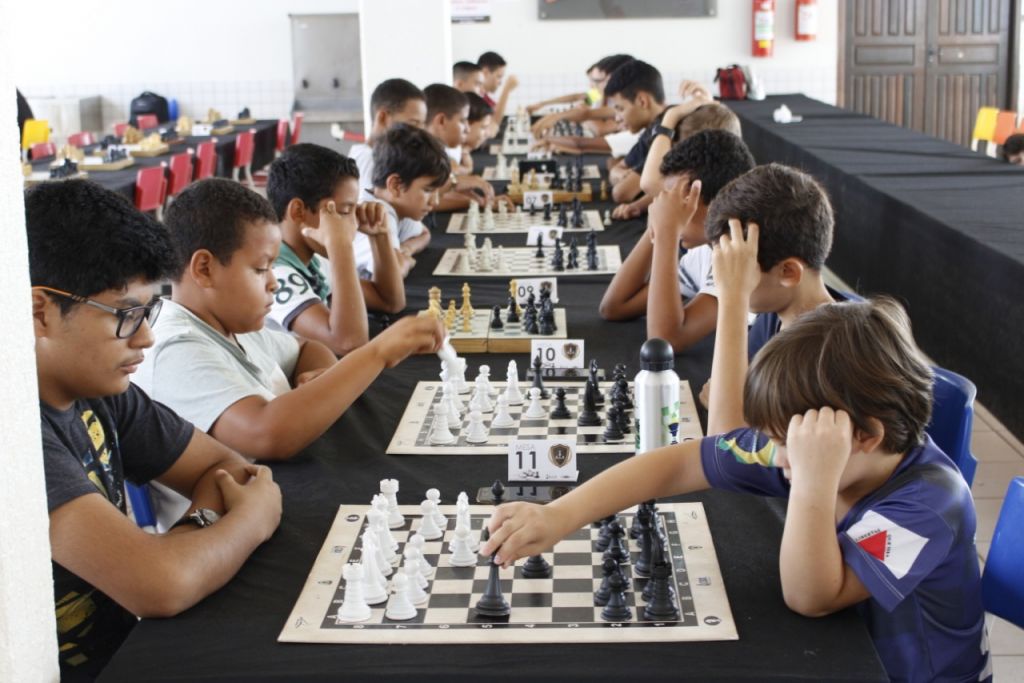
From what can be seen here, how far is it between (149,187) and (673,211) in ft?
16.4

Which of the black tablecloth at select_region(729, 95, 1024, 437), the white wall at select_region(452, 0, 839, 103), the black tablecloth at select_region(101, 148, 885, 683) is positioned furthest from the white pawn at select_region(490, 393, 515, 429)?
the white wall at select_region(452, 0, 839, 103)

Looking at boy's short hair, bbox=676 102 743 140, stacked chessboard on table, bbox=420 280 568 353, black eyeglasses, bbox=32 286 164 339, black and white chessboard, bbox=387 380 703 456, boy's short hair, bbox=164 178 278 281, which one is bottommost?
black and white chessboard, bbox=387 380 703 456

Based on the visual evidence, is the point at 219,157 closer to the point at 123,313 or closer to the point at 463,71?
the point at 463,71

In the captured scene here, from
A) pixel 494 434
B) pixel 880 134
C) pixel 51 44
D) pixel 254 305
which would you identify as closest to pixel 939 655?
pixel 494 434

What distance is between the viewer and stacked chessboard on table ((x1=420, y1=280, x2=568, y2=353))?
302cm

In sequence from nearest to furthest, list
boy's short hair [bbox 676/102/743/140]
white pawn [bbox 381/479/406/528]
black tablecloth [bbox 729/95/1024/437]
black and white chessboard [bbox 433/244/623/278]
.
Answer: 1. white pawn [bbox 381/479/406/528]
2. black tablecloth [bbox 729/95/1024/437]
3. black and white chessboard [bbox 433/244/623/278]
4. boy's short hair [bbox 676/102/743/140]

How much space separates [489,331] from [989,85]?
32.4 ft

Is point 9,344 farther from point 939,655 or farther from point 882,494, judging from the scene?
point 939,655

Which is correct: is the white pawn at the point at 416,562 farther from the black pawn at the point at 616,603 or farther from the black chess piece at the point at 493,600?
the black pawn at the point at 616,603

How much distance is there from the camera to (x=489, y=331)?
3.09 metres

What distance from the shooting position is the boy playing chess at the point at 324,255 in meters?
3.02

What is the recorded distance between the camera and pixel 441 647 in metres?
1.50

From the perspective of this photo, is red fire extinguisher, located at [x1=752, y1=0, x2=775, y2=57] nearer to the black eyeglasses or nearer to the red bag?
the red bag

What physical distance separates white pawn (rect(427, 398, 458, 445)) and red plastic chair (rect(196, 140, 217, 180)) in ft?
21.5
